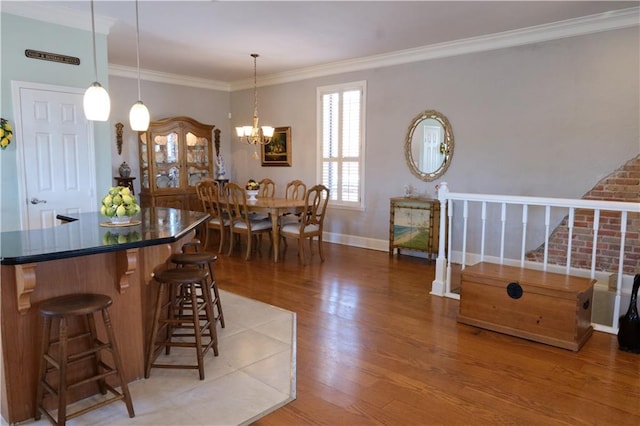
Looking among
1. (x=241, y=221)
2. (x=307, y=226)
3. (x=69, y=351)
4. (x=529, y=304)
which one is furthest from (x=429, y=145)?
(x=69, y=351)

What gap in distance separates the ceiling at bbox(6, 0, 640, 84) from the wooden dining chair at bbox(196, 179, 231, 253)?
1799 millimetres

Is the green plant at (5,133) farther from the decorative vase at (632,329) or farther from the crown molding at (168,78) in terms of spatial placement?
the decorative vase at (632,329)

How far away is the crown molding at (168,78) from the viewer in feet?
21.7

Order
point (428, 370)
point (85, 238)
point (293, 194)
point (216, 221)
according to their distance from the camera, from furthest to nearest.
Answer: point (293, 194) < point (216, 221) < point (428, 370) < point (85, 238)

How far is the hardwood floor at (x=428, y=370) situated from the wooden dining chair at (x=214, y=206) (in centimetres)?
198

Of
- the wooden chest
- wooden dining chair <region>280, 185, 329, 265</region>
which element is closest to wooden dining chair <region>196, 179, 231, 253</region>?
wooden dining chair <region>280, 185, 329, 265</region>

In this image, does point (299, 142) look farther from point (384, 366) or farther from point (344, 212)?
point (384, 366)

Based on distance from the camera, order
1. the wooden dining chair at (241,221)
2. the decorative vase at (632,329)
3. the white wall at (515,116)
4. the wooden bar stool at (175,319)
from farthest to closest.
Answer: the wooden dining chair at (241,221), the white wall at (515,116), the decorative vase at (632,329), the wooden bar stool at (175,319)

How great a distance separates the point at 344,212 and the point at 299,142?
145 centimetres

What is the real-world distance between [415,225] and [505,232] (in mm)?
1067

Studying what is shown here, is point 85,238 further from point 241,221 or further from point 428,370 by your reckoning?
point 241,221

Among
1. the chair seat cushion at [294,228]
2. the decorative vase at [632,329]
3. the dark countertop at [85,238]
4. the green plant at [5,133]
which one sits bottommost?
the decorative vase at [632,329]

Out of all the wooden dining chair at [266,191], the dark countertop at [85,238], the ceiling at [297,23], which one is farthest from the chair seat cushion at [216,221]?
the dark countertop at [85,238]

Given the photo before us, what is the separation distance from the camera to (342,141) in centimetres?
655
